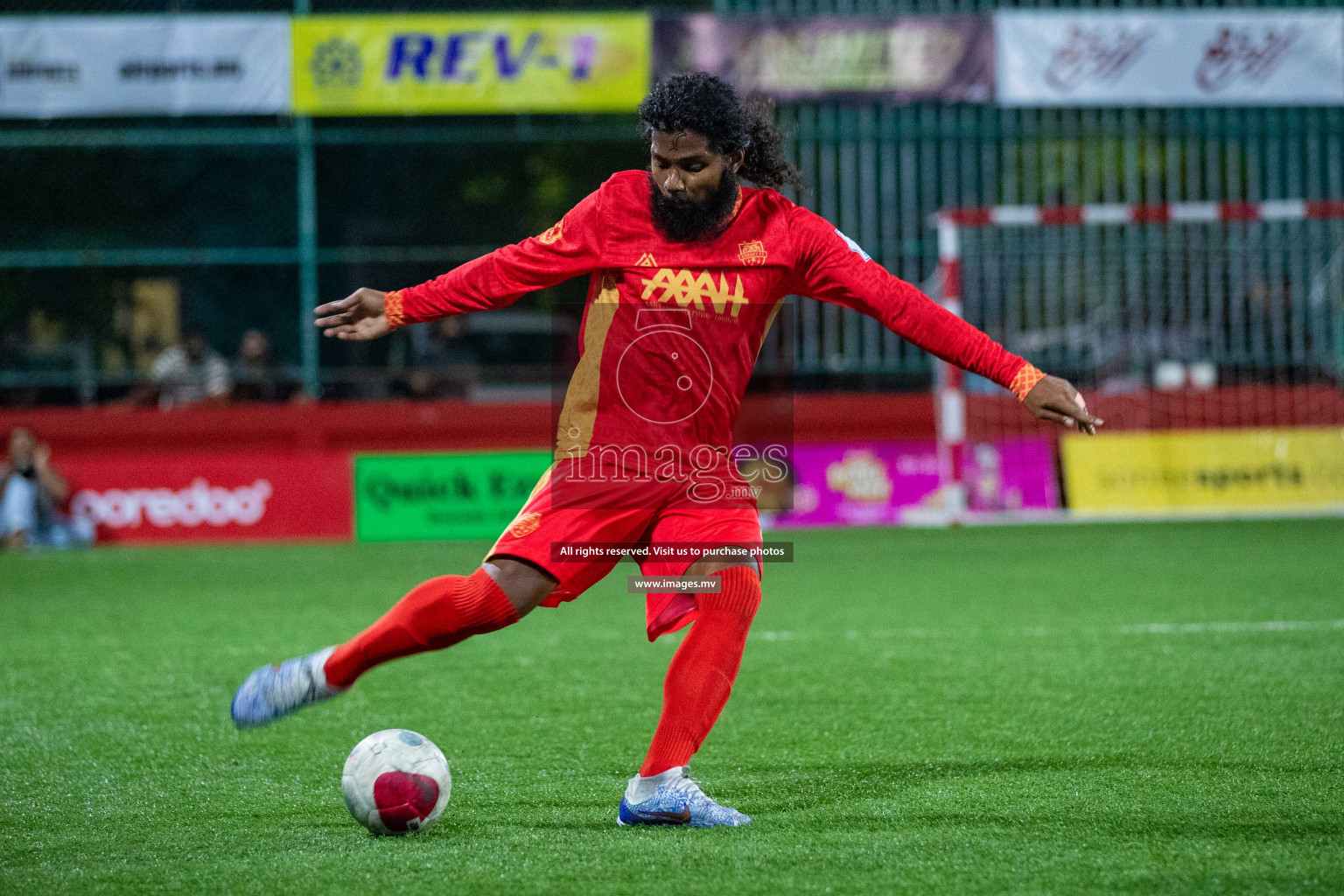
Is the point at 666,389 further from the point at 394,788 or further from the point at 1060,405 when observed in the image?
the point at 394,788

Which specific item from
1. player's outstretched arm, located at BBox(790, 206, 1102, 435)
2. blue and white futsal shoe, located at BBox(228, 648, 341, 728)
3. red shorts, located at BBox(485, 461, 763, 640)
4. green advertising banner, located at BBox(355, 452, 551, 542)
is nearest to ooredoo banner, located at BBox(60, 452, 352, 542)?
green advertising banner, located at BBox(355, 452, 551, 542)

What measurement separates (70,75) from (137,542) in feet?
14.8

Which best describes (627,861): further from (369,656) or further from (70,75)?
(70,75)

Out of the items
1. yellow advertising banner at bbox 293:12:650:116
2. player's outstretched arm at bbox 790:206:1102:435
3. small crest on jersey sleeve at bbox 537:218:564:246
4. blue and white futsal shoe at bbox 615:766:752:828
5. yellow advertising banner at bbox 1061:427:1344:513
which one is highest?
yellow advertising banner at bbox 293:12:650:116

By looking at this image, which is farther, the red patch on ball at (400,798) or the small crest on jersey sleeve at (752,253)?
the small crest on jersey sleeve at (752,253)

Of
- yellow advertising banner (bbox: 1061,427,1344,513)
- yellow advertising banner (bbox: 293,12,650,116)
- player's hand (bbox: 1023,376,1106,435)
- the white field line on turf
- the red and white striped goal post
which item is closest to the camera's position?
player's hand (bbox: 1023,376,1106,435)

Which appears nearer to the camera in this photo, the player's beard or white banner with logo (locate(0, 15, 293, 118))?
the player's beard

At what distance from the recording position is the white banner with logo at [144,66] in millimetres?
14062

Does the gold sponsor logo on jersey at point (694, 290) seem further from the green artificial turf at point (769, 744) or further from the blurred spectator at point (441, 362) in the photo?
the blurred spectator at point (441, 362)

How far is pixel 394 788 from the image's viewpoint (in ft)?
13.0

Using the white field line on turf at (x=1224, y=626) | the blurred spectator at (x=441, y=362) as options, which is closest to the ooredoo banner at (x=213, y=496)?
the blurred spectator at (x=441, y=362)

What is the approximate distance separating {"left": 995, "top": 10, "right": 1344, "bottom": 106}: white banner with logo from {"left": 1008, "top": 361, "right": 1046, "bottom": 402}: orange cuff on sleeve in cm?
1098

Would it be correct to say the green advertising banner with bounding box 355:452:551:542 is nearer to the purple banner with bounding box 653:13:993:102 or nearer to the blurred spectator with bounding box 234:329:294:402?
the blurred spectator with bounding box 234:329:294:402

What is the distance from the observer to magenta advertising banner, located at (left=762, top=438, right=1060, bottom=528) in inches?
537
